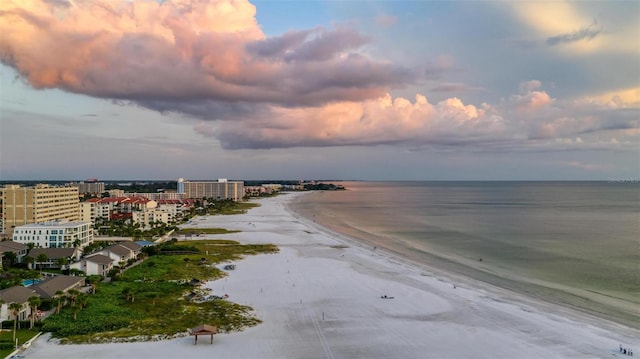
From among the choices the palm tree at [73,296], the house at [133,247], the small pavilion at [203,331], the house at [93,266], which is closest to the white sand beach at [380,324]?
the small pavilion at [203,331]

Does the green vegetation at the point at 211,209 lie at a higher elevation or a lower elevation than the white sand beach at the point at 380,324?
higher

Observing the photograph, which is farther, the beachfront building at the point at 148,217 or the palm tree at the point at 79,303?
the beachfront building at the point at 148,217

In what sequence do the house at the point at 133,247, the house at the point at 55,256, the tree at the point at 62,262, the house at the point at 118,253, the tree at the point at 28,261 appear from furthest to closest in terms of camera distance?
1. the house at the point at 133,247
2. the house at the point at 55,256
3. the house at the point at 118,253
4. the tree at the point at 28,261
5. the tree at the point at 62,262

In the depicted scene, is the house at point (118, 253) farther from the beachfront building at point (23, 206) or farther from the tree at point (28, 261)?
the beachfront building at point (23, 206)

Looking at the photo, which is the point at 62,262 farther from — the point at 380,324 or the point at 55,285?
the point at 380,324

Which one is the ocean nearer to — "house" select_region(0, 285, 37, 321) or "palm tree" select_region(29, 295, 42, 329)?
"palm tree" select_region(29, 295, 42, 329)

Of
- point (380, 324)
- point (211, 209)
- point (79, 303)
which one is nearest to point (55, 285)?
point (79, 303)

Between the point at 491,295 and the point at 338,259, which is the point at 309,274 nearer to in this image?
the point at 338,259
